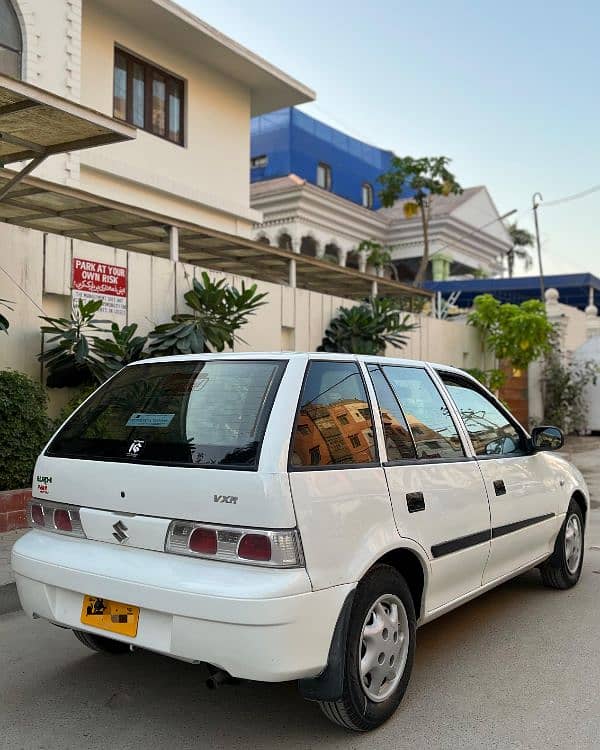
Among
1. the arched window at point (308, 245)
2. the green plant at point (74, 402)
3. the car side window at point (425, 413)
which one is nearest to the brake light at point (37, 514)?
the car side window at point (425, 413)

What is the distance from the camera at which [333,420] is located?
11.4 feet

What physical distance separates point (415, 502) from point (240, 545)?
1.04 metres

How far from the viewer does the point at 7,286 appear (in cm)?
786

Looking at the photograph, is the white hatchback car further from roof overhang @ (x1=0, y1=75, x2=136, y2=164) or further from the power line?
the power line

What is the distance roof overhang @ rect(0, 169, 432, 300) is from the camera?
904 centimetres

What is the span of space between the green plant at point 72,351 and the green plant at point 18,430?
70cm

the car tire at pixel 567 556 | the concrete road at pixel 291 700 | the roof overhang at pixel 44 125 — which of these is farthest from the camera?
the roof overhang at pixel 44 125

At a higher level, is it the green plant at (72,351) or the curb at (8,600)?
the green plant at (72,351)

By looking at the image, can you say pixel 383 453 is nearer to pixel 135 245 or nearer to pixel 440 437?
pixel 440 437

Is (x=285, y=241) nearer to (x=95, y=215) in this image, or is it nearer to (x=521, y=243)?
(x=95, y=215)

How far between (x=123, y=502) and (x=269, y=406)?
0.77 meters

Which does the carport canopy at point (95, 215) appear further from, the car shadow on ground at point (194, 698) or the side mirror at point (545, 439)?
the side mirror at point (545, 439)

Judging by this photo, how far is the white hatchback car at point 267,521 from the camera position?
299 cm

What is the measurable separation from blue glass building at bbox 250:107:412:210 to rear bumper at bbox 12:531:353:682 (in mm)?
23942
